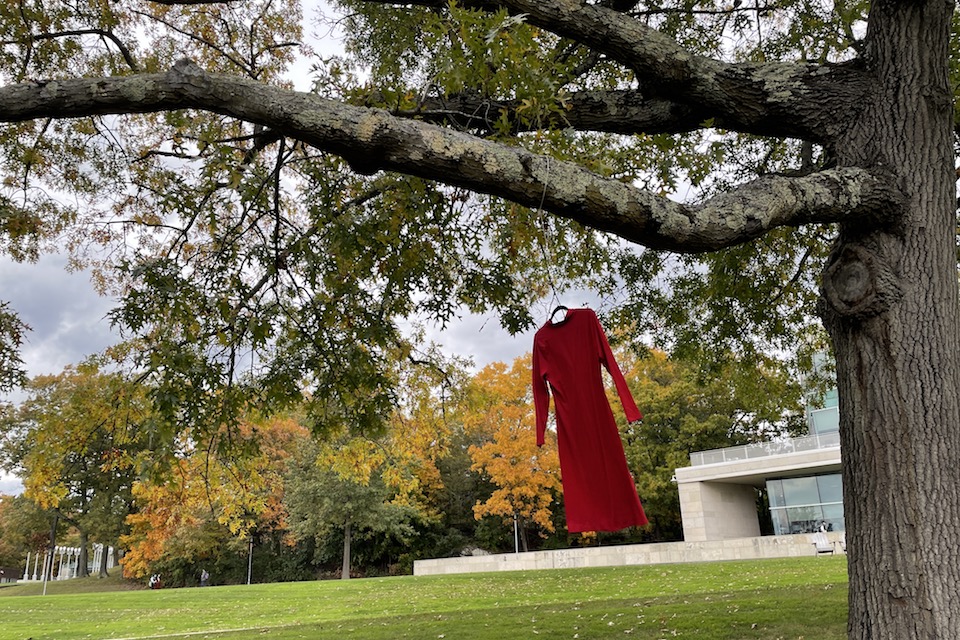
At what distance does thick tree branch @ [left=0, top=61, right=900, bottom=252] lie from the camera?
3.47m

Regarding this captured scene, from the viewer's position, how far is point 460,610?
11.8m

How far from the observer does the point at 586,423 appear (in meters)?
4.07

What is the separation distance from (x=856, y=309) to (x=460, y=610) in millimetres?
9625

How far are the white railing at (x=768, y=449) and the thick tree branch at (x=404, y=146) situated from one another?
2753 cm

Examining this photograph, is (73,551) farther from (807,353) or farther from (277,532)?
(807,353)

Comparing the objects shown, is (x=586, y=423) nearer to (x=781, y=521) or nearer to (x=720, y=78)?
(x=720, y=78)

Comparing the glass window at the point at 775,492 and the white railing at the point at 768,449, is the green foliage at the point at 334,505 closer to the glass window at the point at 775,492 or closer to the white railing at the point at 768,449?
the white railing at the point at 768,449

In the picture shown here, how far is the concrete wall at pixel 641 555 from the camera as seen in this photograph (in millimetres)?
22484

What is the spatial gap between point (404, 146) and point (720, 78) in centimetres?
260

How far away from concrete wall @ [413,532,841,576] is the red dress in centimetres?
2132

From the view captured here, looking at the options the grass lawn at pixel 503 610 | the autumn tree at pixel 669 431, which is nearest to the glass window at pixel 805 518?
the autumn tree at pixel 669 431

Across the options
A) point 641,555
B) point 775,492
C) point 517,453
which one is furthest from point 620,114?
point 775,492

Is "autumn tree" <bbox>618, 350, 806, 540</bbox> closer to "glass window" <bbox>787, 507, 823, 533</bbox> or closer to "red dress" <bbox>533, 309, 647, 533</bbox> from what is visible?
"glass window" <bbox>787, 507, 823, 533</bbox>

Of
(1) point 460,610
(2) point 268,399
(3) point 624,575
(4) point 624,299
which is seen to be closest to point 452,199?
(2) point 268,399
